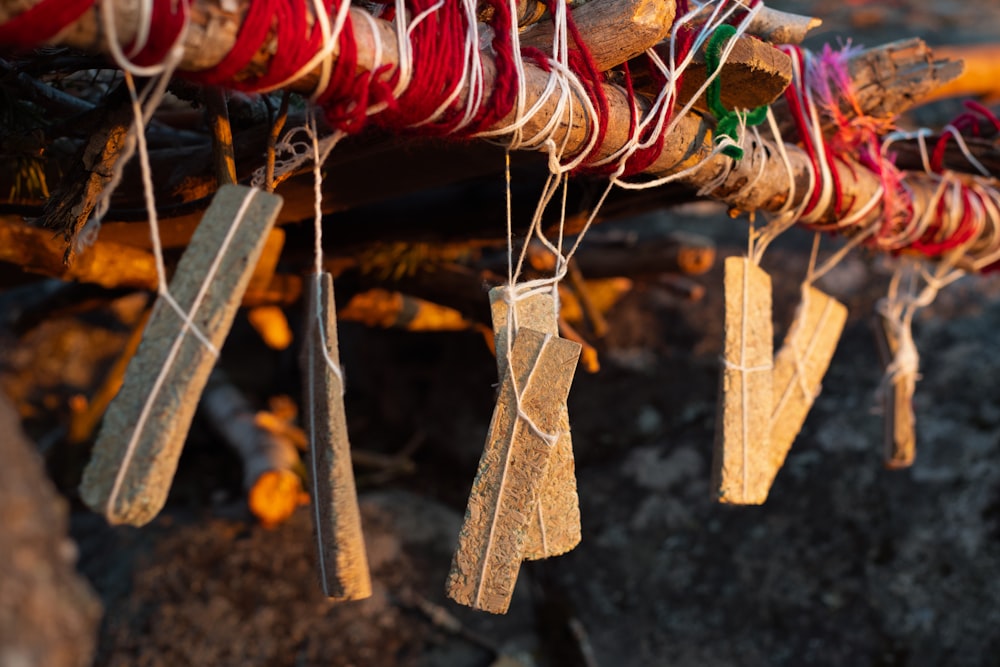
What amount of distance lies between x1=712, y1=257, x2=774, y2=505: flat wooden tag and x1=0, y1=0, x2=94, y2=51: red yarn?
1.07 metres

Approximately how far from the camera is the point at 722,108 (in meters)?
1.37

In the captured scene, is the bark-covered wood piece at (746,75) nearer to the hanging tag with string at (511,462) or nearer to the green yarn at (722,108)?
the green yarn at (722,108)

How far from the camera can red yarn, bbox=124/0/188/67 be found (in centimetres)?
74

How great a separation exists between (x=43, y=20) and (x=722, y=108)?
39.8 inches

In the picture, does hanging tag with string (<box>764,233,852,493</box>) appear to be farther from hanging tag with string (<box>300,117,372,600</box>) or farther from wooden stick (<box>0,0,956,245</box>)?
hanging tag with string (<box>300,117,372,600</box>)

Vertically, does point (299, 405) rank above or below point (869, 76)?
below

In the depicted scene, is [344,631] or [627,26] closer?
[627,26]

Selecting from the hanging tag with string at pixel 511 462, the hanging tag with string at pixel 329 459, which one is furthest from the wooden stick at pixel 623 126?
the hanging tag with string at pixel 511 462

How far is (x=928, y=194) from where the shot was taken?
6.75ft

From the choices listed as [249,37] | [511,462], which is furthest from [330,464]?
[249,37]

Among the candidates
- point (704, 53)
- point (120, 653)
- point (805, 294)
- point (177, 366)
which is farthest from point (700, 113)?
point (120, 653)

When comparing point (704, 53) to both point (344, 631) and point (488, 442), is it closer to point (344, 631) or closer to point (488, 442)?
point (488, 442)

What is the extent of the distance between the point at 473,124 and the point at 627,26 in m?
0.29

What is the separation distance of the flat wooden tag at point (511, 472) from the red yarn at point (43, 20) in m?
0.64
